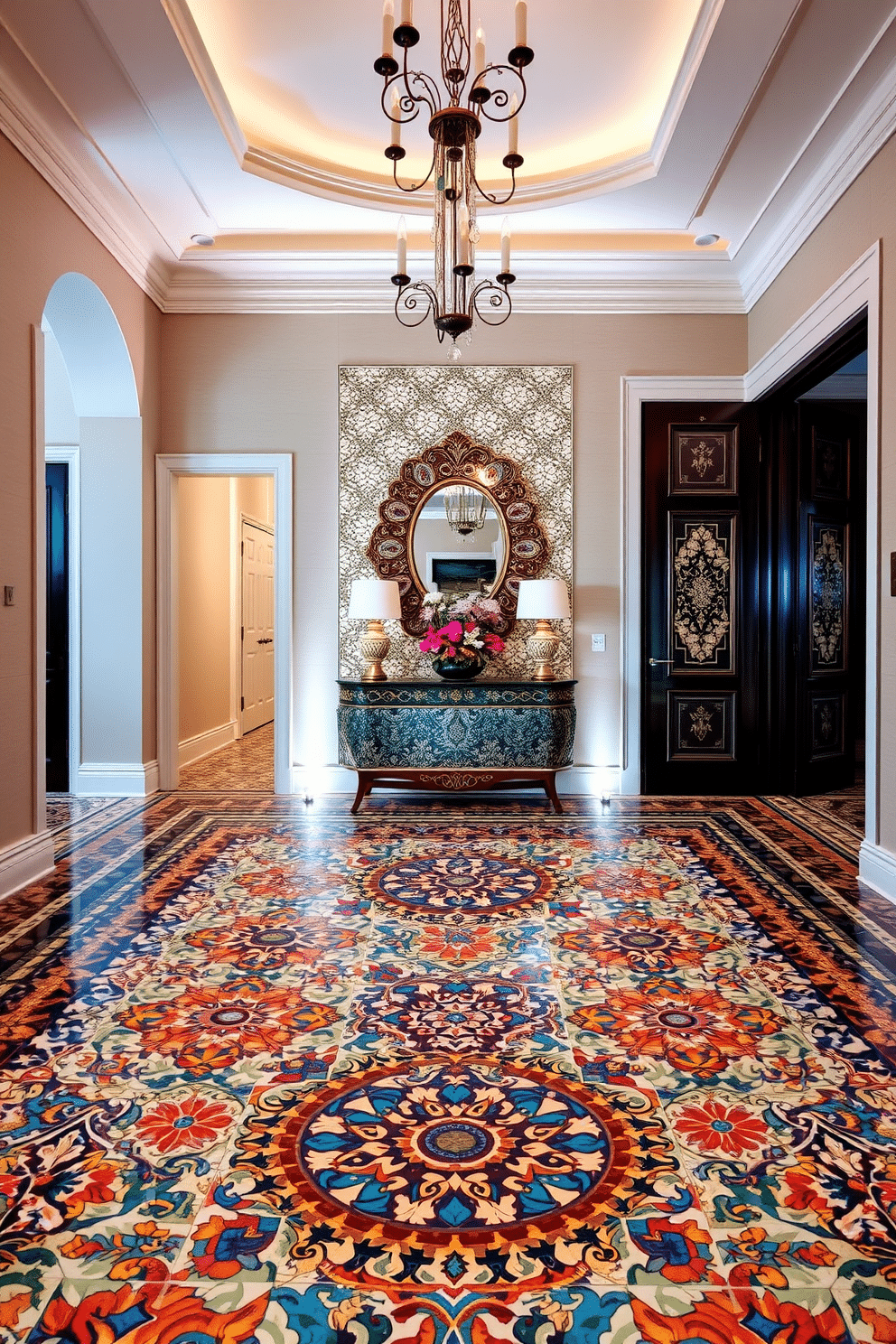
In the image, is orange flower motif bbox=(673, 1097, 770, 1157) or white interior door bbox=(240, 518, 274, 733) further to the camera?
white interior door bbox=(240, 518, 274, 733)

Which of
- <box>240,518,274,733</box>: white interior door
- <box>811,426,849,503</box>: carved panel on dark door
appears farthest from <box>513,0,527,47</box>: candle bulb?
<box>240,518,274,733</box>: white interior door

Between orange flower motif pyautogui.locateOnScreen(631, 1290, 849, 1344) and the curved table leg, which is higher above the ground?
the curved table leg

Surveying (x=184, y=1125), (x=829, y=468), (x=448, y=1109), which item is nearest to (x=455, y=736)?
(x=829, y=468)

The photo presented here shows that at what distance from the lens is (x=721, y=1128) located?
6.47 ft

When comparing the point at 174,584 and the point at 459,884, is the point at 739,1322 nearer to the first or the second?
the point at 459,884

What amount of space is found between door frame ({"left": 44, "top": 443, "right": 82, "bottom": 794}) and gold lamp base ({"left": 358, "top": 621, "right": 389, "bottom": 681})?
6.10 feet

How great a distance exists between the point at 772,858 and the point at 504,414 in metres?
3.29

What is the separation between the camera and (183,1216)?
5.50 ft

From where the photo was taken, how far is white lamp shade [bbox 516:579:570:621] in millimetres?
5398

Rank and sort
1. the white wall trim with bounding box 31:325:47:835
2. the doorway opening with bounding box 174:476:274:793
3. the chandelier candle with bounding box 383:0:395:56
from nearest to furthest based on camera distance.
→ the chandelier candle with bounding box 383:0:395:56, the white wall trim with bounding box 31:325:47:835, the doorway opening with bounding box 174:476:274:793

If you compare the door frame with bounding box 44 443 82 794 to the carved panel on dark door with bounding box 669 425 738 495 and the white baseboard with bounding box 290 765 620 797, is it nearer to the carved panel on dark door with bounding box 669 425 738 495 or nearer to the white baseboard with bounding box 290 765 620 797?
the white baseboard with bounding box 290 765 620 797

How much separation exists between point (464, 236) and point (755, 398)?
3065 mm

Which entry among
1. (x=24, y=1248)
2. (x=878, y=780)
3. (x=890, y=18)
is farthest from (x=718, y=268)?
(x=24, y=1248)

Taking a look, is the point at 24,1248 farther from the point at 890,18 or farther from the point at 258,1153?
the point at 890,18
